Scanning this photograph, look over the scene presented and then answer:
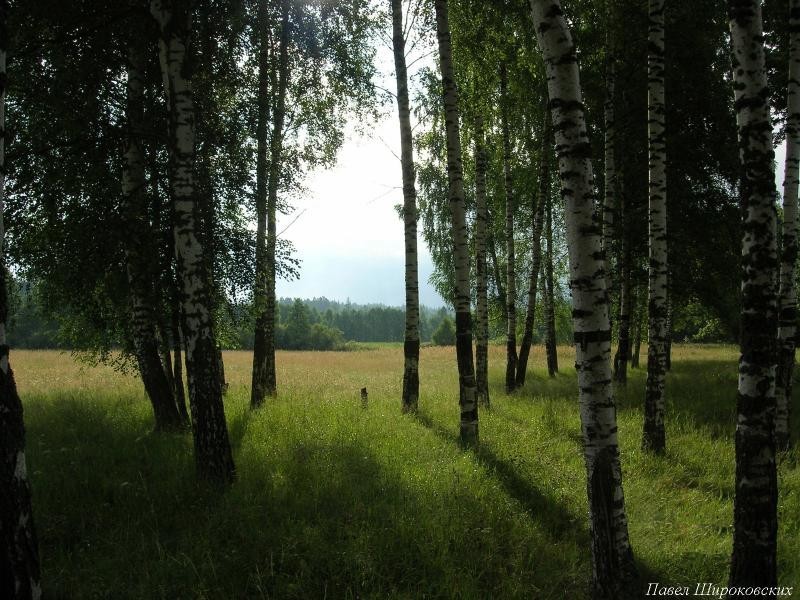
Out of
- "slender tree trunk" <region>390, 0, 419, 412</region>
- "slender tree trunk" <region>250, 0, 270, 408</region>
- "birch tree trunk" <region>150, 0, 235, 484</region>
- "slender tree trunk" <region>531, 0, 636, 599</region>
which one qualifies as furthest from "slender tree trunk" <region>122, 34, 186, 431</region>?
"slender tree trunk" <region>531, 0, 636, 599</region>

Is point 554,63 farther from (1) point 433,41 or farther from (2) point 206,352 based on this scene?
(1) point 433,41

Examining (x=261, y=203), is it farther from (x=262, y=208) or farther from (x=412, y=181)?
(x=412, y=181)

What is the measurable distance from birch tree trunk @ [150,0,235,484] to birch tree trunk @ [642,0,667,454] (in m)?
6.04

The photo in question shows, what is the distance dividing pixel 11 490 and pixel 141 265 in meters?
4.24

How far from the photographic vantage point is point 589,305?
352 cm

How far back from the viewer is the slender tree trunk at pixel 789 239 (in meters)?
6.12

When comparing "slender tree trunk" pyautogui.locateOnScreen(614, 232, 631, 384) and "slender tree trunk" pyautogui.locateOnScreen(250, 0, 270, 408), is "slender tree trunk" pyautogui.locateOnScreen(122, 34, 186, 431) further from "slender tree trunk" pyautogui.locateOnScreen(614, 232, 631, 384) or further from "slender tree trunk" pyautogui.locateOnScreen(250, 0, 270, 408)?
"slender tree trunk" pyautogui.locateOnScreen(614, 232, 631, 384)

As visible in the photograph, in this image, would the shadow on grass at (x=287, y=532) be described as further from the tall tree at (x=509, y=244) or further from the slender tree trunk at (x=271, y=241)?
the tall tree at (x=509, y=244)

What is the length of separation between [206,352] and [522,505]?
393 cm

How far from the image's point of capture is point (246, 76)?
9.38 metres

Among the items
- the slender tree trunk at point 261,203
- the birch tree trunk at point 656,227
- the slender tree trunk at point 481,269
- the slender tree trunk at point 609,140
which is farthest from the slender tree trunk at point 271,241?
the birch tree trunk at point 656,227

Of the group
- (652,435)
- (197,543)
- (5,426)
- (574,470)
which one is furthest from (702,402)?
(5,426)

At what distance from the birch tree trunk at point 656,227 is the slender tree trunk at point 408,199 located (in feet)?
14.2

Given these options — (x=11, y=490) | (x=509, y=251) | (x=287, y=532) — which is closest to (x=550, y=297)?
(x=509, y=251)
